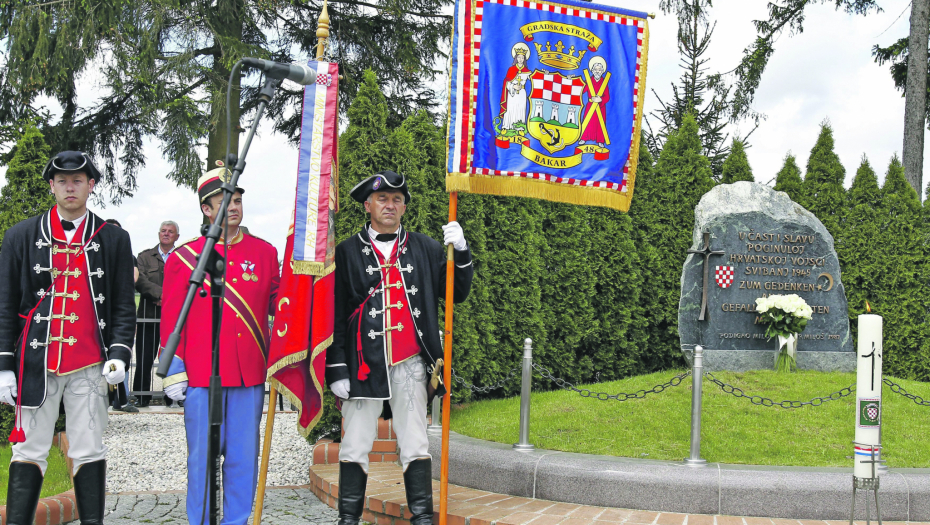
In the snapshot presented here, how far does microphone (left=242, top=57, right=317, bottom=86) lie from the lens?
3.37 meters

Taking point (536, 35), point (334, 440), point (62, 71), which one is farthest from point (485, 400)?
point (62, 71)

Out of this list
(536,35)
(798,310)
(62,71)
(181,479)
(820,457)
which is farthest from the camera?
(62,71)

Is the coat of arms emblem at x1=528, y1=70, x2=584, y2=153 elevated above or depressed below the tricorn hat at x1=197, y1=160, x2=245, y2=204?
above

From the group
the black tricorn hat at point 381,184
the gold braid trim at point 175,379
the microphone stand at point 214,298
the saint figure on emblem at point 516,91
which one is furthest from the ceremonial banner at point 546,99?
the gold braid trim at point 175,379

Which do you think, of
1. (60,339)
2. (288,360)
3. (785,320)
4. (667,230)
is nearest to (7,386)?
(60,339)

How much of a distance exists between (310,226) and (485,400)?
463 centimetres

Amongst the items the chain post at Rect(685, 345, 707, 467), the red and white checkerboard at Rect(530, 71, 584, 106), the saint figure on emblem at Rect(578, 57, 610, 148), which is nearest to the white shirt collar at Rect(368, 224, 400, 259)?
the red and white checkerboard at Rect(530, 71, 584, 106)

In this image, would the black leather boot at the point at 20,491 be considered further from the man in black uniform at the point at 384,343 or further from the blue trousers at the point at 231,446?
the man in black uniform at the point at 384,343

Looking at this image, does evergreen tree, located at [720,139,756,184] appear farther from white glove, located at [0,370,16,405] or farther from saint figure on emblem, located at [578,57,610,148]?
white glove, located at [0,370,16,405]

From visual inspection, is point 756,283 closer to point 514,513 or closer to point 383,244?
point 514,513

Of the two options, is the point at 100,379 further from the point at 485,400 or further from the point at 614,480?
the point at 485,400

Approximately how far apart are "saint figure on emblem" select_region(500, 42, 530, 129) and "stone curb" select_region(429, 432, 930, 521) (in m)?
2.31

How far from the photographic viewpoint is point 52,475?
5.67 metres

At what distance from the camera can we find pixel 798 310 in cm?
818
